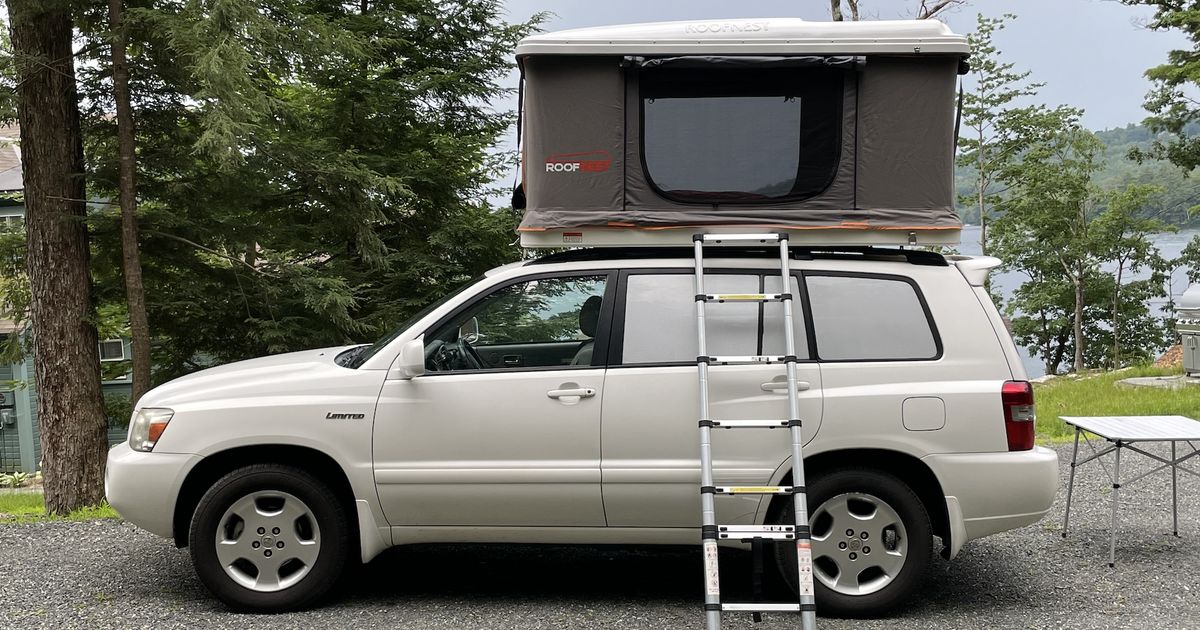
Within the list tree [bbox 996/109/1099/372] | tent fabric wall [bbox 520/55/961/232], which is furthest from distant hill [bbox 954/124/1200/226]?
tent fabric wall [bbox 520/55/961/232]

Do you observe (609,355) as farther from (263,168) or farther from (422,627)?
(263,168)

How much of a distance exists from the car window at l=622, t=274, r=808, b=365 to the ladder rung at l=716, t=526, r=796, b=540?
2.87 ft

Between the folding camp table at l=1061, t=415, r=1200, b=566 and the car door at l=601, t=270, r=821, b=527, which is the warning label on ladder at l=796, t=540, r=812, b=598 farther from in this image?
the folding camp table at l=1061, t=415, r=1200, b=566

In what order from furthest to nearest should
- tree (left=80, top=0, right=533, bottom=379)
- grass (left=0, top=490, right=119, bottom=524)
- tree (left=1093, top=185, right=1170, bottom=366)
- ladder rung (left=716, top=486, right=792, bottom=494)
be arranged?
1. tree (left=1093, top=185, right=1170, bottom=366)
2. tree (left=80, top=0, right=533, bottom=379)
3. grass (left=0, top=490, right=119, bottom=524)
4. ladder rung (left=716, top=486, right=792, bottom=494)

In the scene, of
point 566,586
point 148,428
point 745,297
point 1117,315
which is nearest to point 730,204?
point 745,297

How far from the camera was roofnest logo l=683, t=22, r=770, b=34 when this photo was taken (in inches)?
199

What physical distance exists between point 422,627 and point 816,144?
10.4 feet

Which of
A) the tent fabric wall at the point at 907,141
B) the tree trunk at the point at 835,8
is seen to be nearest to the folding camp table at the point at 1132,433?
the tent fabric wall at the point at 907,141

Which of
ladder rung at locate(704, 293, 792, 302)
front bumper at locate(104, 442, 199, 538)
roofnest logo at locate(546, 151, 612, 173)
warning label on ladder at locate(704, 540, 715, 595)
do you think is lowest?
warning label on ladder at locate(704, 540, 715, 595)

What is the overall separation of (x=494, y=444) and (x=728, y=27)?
2447 mm

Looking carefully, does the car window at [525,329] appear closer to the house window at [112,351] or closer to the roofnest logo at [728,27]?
the roofnest logo at [728,27]

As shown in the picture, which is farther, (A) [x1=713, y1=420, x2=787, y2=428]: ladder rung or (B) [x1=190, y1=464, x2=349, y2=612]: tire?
(B) [x1=190, y1=464, x2=349, y2=612]: tire

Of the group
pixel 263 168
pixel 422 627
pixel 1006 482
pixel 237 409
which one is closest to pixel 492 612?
pixel 422 627

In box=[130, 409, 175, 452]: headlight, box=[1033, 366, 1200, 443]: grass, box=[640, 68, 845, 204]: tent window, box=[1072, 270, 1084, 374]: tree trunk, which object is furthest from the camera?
box=[1072, 270, 1084, 374]: tree trunk
